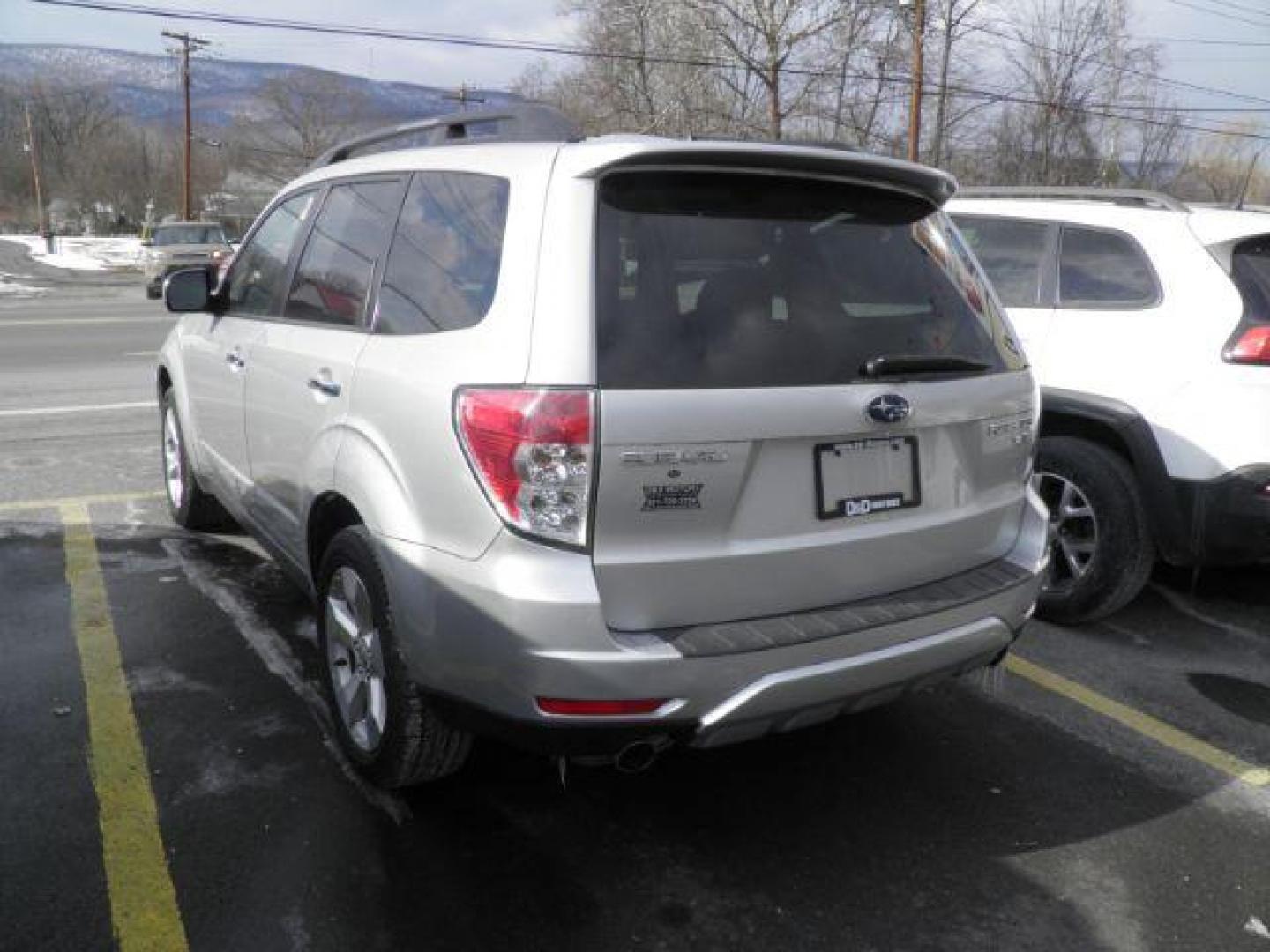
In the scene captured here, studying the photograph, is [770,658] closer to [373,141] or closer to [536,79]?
[373,141]

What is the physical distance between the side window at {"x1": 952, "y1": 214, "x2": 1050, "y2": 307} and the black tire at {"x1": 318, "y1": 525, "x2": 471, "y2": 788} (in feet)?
10.4

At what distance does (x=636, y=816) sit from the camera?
3076mm

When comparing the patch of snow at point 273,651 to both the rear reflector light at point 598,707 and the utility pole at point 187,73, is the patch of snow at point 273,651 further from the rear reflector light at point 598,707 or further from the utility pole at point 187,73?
the utility pole at point 187,73

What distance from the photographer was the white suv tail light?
92.0 inches

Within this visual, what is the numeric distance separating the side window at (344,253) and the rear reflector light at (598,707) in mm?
1362

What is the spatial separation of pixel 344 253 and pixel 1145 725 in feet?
10.2

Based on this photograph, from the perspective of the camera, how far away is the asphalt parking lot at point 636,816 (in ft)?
8.46

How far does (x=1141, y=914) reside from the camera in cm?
266

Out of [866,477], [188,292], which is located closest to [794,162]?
[866,477]

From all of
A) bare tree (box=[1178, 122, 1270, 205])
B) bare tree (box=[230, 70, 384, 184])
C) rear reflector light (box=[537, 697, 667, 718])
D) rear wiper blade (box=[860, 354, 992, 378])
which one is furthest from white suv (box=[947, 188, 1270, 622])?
bare tree (box=[230, 70, 384, 184])

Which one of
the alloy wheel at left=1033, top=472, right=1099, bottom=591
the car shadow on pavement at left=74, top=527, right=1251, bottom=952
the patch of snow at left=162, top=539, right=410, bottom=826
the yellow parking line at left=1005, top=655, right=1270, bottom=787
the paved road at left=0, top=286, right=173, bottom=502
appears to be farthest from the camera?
the paved road at left=0, top=286, right=173, bottom=502

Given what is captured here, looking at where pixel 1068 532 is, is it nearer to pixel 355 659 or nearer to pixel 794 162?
pixel 794 162

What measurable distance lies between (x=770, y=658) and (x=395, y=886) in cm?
111

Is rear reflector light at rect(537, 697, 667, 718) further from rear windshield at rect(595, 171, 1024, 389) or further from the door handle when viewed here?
the door handle
